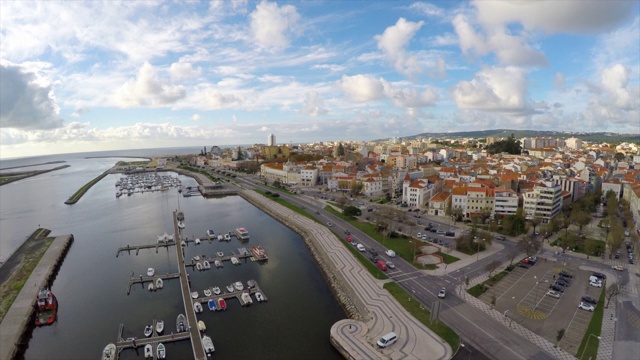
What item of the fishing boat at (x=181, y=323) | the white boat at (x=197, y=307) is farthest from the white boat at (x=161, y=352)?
the white boat at (x=197, y=307)

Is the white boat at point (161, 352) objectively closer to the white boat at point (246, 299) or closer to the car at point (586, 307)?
the white boat at point (246, 299)

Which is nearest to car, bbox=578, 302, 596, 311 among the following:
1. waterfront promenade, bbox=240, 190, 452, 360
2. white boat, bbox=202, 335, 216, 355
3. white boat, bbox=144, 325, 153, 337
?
waterfront promenade, bbox=240, 190, 452, 360

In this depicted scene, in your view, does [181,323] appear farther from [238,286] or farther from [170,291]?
[170,291]

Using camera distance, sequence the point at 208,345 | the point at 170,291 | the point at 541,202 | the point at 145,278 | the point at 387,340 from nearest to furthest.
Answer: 1. the point at 387,340
2. the point at 208,345
3. the point at 170,291
4. the point at 145,278
5. the point at 541,202

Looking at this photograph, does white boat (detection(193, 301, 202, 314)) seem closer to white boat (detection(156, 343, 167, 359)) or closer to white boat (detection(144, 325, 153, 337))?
white boat (detection(144, 325, 153, 337))

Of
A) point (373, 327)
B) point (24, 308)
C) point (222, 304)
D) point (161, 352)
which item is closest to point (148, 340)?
point (161, 352)

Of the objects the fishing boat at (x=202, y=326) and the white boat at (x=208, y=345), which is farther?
the fishing boat at (x=202, y=326)
